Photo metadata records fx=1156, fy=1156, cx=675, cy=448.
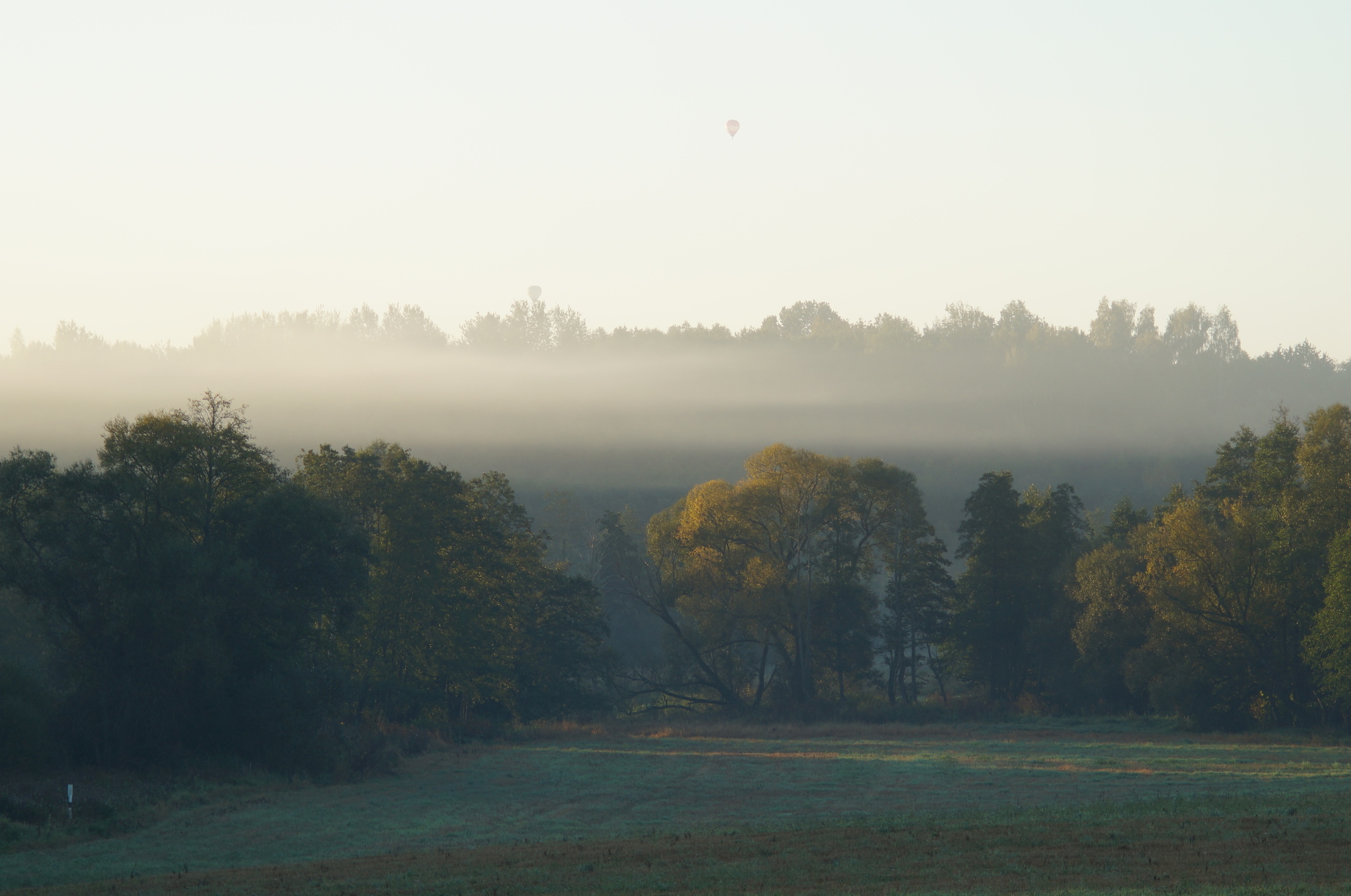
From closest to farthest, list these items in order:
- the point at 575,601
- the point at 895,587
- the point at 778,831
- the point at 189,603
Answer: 1. the point at 778,831
2. the point at 189,603
3. the point at 575,601
4. the point at 895,587

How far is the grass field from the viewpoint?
19.1 m

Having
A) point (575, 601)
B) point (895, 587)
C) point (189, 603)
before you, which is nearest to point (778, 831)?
point (189, 603)

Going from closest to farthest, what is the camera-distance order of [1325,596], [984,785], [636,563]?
1. [984,785]
2. [1325,596]
3. [636,563]

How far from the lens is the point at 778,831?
25500 millimetres

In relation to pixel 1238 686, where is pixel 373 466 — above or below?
above

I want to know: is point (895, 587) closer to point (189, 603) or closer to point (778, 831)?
point (189, 603)

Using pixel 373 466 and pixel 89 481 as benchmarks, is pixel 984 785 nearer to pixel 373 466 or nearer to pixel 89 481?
pixel 89 481

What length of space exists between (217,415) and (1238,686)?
5008 cm

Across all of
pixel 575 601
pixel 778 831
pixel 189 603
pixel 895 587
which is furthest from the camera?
pixel 895 587

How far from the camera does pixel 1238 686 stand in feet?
191

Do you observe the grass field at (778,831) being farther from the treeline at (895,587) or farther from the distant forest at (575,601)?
the treeline at (895,587)

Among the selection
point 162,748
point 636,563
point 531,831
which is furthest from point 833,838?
point 636,563

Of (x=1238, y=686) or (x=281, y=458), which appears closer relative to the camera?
(x=1238, y=686)

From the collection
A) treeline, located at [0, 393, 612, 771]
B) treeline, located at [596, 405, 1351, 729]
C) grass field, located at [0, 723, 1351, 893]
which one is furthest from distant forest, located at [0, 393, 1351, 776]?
grass field, located at [0, 723, 1351, 893]
